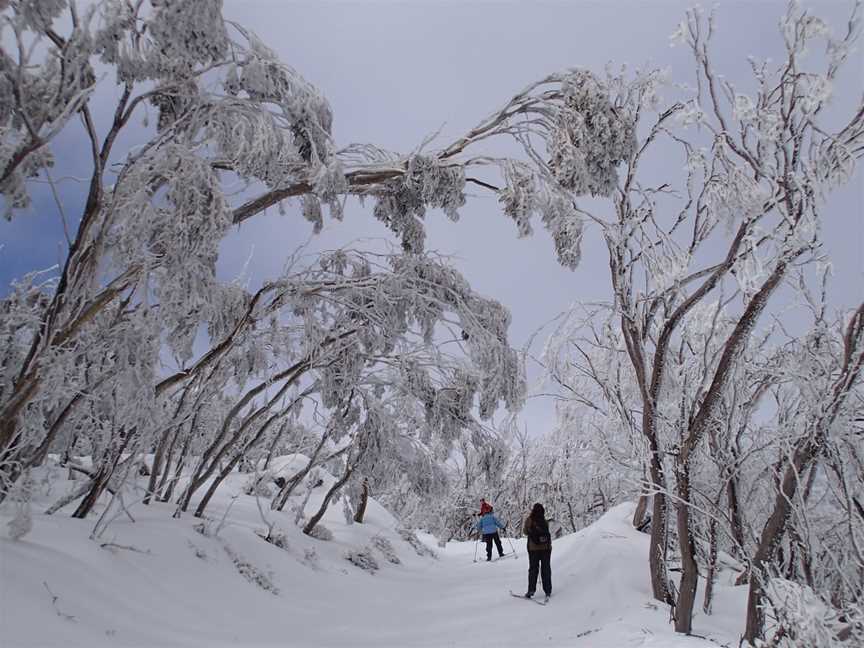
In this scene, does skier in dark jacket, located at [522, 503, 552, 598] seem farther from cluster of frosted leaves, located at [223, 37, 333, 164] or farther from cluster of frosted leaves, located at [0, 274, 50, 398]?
cluster of frosted leaves, located at [0, 274, 50, 398]

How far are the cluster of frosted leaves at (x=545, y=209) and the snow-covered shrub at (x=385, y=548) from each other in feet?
39.1

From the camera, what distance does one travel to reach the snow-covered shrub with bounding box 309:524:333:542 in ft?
48.2

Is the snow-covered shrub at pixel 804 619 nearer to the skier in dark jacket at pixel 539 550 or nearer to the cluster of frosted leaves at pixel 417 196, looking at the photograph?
the cluster of frosted leaves at pixel 417 196

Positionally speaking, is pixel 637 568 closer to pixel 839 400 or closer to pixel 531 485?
pixel 839 400

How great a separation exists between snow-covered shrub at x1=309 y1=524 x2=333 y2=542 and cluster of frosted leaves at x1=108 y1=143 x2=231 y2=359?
35.3 feet

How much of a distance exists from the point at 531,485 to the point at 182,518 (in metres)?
23.7

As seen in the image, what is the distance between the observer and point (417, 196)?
6.56m

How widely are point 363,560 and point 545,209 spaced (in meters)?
10.4

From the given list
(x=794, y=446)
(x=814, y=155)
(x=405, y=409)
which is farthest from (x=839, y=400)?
(x=405, y=409)

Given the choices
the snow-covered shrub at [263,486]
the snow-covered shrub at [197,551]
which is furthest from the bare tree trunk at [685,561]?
the snow-covered shrub at [263,486]

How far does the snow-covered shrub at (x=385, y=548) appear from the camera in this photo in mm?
15516

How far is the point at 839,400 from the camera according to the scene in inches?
205

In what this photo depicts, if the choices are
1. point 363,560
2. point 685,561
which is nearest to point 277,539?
point 363,560

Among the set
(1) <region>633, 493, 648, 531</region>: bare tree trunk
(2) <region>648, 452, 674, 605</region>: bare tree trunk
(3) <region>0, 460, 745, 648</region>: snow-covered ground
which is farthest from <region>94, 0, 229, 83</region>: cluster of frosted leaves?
(1) <region>633, 493, 648, 531</region>: bare tree trunk
